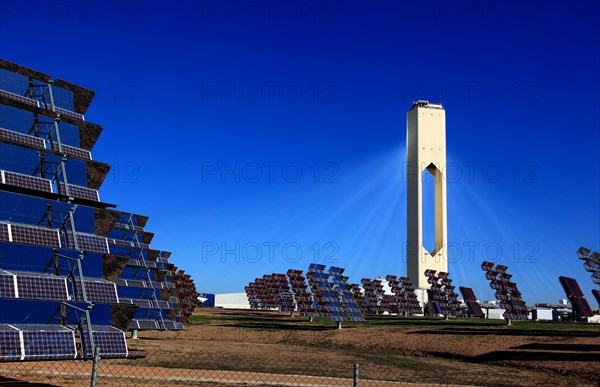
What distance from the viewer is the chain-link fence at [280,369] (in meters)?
18.5

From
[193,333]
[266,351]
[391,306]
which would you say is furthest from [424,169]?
[266,351]

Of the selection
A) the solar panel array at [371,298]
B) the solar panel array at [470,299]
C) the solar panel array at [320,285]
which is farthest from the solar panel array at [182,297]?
the solar panel array at [470,299]

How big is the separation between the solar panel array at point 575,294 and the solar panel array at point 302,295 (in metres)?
22.1

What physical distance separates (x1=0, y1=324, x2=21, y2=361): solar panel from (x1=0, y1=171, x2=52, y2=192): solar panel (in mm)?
4135

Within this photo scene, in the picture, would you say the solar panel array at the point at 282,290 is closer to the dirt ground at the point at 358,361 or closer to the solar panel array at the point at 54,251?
the dirt ground at the point at 358,361

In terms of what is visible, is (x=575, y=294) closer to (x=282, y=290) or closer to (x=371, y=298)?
(x=371, y=298)

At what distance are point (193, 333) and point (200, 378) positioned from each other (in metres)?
25.5

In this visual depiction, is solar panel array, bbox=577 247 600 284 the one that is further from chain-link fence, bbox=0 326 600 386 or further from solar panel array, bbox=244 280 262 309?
solar panel array, bbox=244 280 262 309

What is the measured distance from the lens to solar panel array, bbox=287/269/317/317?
61116 millimetres

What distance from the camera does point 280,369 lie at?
2338 cm

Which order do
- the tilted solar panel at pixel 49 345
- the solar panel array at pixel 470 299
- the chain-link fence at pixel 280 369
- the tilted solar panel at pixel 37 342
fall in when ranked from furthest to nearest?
1. the solar panel array at pixel 470 299
2. the chain-link fence at pixel 280 369
3. the tilted solar panel at pixel 49 345
4. the tilted solar panel at pixel 37 342

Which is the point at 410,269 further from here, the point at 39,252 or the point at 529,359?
the point at 39,252

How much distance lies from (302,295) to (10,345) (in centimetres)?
5195

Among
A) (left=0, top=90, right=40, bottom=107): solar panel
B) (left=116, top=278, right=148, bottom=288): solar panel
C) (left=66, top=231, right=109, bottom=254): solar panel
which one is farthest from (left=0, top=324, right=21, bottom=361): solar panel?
(left=116, top=278, right=148, bottom=288): solar panel
